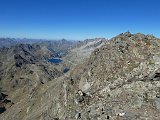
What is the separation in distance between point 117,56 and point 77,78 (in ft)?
62.6

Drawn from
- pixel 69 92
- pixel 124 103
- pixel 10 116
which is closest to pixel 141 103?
pixel 124 103

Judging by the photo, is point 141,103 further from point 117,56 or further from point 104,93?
point 117,56

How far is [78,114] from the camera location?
131ft

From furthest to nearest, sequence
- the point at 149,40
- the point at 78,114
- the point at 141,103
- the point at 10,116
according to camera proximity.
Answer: the point at 10,116 → the point at 149,40 → the point at 78,114 → the point at 141,103

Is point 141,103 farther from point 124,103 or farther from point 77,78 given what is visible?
point 77,78

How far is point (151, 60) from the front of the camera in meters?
45.2

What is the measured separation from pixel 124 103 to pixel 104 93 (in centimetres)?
753

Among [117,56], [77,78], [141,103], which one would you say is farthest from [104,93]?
[77,78]

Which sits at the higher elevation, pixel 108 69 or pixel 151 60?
pixel 151 60

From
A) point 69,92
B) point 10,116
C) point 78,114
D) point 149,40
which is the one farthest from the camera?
point 10,116

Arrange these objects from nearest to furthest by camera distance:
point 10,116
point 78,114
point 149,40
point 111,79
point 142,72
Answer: point 78,114
point 142,72
point 111,79
point 149,40
point 10,116

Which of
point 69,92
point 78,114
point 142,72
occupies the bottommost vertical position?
point 69,92

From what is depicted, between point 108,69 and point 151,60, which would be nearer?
point 151,60

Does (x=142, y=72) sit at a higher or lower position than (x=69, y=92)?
higher
